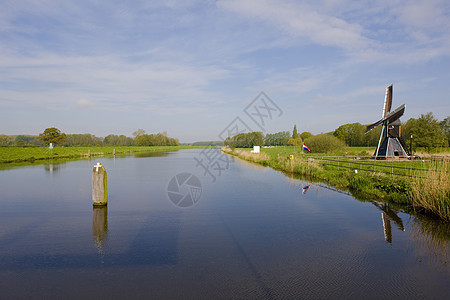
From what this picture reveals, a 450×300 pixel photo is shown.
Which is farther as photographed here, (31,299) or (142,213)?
(142,213)

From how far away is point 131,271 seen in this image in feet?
14.7

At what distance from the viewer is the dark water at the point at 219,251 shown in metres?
3.98

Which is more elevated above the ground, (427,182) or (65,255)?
(427,182)

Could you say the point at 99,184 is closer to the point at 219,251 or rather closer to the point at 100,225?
the point at 100,225

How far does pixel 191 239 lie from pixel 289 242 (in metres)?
1.99

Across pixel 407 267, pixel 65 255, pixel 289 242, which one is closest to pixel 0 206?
pixel 65 255

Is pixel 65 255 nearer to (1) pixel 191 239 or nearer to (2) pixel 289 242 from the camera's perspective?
(1) pixel 191 239

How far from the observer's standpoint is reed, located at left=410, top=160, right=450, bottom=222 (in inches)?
291

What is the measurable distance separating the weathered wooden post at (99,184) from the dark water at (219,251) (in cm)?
35

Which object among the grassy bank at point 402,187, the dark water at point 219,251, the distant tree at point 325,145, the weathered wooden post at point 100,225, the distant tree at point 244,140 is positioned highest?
the distant tree at point 244,140

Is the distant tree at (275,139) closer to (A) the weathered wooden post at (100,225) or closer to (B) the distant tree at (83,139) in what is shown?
(B) the distant tree at (83,139)

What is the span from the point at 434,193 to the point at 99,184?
30.2 ft

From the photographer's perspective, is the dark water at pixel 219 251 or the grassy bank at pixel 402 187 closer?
the dark water at pixel 219 251

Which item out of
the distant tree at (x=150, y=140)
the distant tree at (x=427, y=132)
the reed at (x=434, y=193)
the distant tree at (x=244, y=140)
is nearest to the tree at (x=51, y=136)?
the distant tree at (x=150, y=140)
